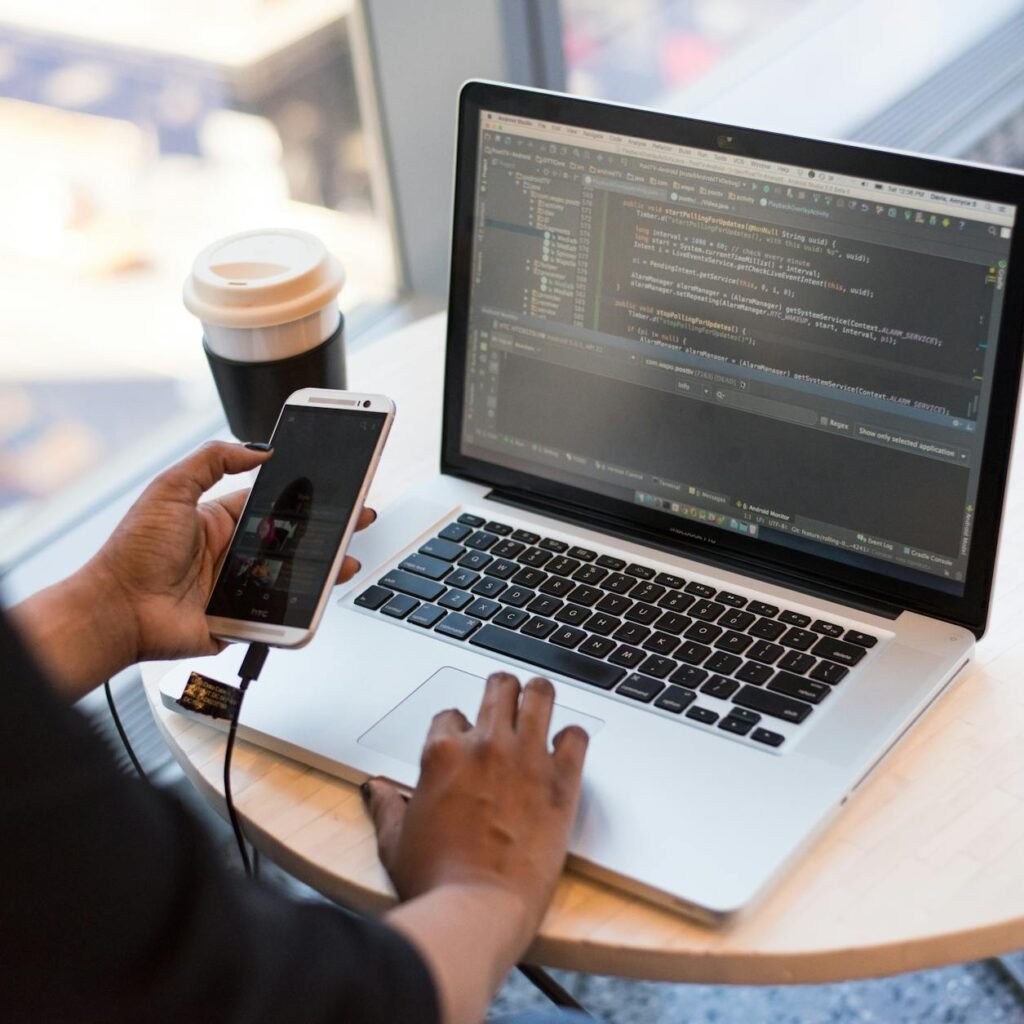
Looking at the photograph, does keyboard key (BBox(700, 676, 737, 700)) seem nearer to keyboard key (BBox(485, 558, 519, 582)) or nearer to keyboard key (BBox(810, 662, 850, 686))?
keyboard key (BBox(810, 662, 850, 686))

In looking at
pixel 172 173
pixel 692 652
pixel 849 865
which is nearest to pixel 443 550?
pixel 692 652

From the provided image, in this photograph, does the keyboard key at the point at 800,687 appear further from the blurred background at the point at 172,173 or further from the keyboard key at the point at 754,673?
the blurred background at the point at 172,173

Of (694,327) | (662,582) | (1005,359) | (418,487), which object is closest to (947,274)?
(1005,359)

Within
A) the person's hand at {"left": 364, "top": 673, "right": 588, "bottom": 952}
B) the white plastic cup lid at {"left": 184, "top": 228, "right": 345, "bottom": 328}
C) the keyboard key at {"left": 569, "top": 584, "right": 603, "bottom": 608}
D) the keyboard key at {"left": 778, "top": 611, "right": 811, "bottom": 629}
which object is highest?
the white plastic cup lid at {"left": 184, "top": 228, "right": 345, "bottom": 328}

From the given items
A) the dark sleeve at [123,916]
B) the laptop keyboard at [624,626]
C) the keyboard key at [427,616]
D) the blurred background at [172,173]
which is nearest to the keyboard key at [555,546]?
the laptop keyboard at [624,626]

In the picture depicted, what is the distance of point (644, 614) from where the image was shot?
93 centimetres

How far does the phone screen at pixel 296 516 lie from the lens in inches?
35.5

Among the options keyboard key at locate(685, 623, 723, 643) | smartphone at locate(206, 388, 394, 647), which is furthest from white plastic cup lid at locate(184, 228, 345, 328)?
keyboard key at locate(685, 623, 723, 643)

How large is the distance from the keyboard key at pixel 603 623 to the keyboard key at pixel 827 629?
13 centimetres

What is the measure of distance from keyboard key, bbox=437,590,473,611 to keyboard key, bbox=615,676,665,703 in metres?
0.15

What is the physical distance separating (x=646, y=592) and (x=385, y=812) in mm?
263

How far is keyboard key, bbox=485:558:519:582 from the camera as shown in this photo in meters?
0.98

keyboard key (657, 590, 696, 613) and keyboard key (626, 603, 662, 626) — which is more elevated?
keyboard key (626, 603, 662, 626)

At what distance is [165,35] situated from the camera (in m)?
1.55
